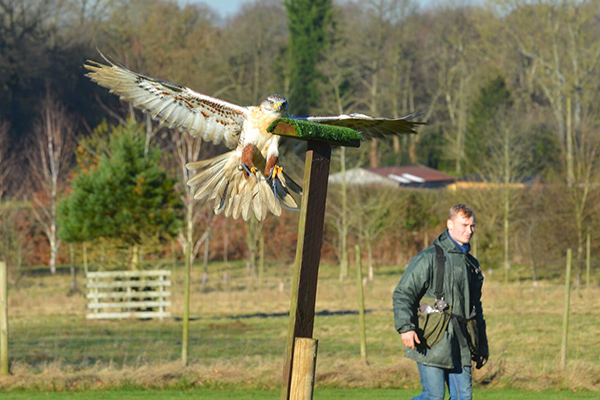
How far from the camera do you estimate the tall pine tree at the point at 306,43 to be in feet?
146

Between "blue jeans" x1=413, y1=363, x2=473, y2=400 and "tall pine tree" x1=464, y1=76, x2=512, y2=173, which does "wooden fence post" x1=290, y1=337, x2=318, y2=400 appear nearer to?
"blue jeans" x1=413, y1=363, x2=473, y2=400

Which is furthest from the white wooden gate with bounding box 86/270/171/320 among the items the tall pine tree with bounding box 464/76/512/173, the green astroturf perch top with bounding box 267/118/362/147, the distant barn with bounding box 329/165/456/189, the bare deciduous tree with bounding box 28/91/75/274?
the tall pine tree with bounding box 464/76/512/173

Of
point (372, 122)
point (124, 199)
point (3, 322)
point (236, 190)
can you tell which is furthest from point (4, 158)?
point (372, 122)

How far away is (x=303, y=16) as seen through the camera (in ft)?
165

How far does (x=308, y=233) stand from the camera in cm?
428

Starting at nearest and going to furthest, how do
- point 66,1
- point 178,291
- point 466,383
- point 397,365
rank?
point 466,383, point 397,365, point 178,291, point 66,1

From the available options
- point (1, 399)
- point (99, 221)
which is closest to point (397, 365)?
point (1, 399)

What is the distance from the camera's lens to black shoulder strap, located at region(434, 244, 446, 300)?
520cm

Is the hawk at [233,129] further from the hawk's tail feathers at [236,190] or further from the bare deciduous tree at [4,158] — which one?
the bare deciduous tree at [4,158]

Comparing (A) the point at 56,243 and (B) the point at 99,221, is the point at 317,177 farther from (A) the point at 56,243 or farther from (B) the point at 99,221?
(A) the point at 56,243

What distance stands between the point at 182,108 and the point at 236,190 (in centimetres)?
83

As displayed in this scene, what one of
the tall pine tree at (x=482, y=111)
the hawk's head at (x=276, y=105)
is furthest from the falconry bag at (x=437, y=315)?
the tall pine tree at (x=482, y=111)

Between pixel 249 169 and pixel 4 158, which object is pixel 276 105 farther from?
pixel 4 158

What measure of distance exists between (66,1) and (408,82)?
19390 mm
